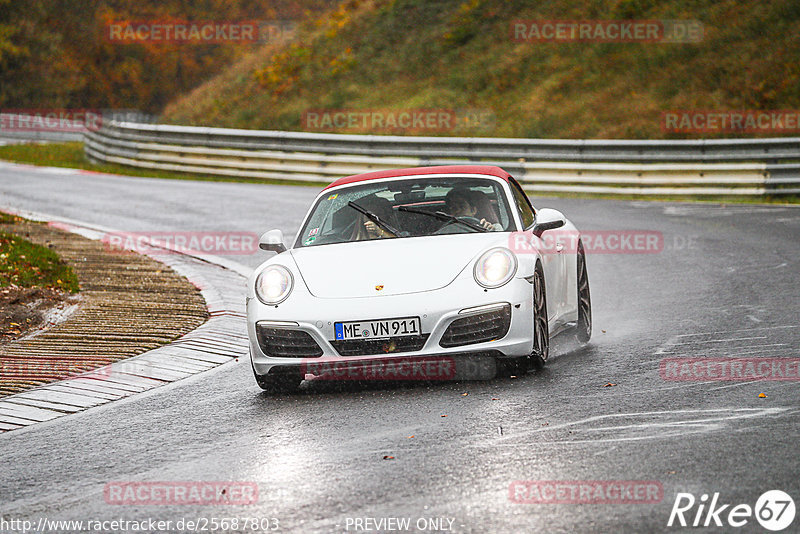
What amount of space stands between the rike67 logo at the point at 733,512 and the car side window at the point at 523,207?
378 cm

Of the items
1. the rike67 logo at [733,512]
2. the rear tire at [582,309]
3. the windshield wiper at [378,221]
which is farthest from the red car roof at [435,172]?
the rike67 logo at [733,512]

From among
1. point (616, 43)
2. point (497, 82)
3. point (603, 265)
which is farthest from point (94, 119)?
point (603, 265)

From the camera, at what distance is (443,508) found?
459 cm

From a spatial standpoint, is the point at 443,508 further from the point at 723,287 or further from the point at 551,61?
the point at 551,61

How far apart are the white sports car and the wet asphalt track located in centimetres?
21

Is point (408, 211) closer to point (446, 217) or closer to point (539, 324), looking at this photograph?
point (446, 217)

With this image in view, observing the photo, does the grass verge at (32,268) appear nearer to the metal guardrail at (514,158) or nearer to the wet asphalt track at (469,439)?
the wet asphalt track at (469,439)

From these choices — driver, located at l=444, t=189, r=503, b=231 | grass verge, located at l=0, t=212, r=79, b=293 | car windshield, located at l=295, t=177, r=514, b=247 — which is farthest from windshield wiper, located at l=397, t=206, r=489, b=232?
grass verge, located at l=0, t=212, r=79, b=293

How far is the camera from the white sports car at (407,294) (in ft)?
22.7

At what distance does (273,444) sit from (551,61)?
2710cm

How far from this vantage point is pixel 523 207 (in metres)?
8.55

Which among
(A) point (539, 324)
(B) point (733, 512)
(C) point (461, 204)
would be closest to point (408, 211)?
(C) point (461, 204)

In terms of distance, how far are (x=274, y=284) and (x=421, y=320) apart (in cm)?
107

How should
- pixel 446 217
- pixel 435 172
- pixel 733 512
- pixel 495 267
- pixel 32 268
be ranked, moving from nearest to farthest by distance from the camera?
pixel 733 512 < pixel 495 267 < pixel 446 217 < pixel 435 172 < pixel 32 268
